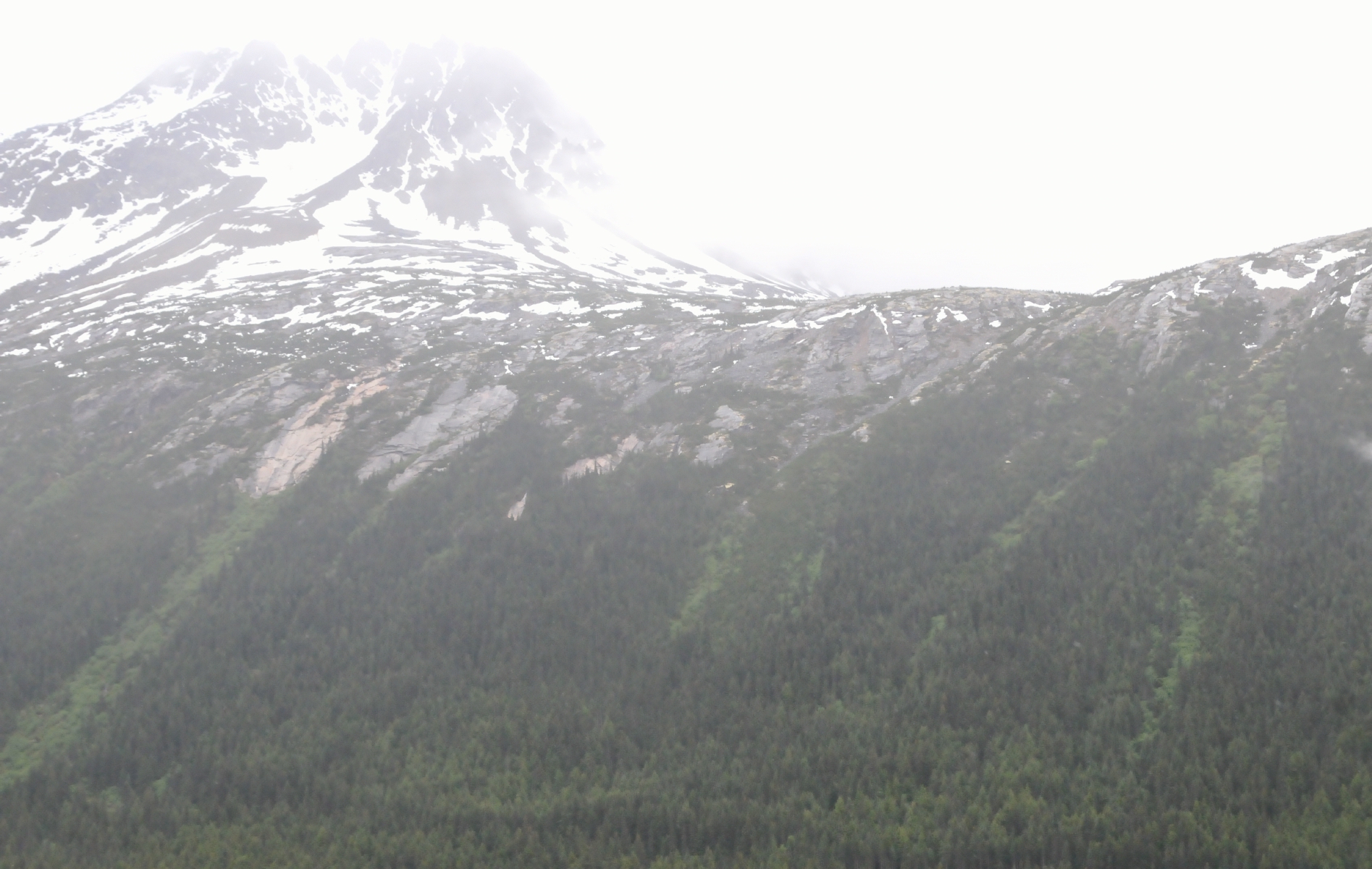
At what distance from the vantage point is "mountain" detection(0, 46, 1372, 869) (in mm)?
26984

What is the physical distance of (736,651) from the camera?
36.9m

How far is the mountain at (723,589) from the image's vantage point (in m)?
27.0

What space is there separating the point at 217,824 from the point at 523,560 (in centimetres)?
1923

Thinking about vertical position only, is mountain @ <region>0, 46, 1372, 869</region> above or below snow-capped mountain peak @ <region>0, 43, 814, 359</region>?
below

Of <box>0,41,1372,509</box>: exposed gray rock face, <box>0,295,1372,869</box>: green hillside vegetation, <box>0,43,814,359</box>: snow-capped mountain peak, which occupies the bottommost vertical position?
<box>0,295,1372,869</box>: green hillside vegetation

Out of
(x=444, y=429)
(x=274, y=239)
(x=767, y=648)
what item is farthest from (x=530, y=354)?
(x=274, y=239)

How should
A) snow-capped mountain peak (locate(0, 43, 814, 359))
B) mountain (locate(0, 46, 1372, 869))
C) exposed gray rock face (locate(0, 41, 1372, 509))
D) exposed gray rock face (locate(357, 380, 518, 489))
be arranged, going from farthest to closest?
snow-capped mountain peak (locate(0, 43, 814, 359)) < exposed gray rock face (locate(357, 380, 518, 489)) < exposed gray rock face (locate(0, 41, 1372, 509)) < mountain (locate(0, 46, 1372, 869))

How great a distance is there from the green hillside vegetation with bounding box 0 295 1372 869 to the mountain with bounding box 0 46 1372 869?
184 mm

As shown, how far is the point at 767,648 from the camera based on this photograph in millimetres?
36500

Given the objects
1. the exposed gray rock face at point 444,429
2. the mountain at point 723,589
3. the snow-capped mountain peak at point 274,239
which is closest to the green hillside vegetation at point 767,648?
the mountain at point 723,589

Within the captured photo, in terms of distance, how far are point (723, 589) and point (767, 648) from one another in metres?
5.93

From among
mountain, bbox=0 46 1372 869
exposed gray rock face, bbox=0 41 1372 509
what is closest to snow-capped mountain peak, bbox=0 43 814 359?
exposed gray rock face, bbox=0 41 1372 509

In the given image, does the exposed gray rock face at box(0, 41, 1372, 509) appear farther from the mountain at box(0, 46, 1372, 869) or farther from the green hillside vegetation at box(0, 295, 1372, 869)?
the green hillside vegetation at box(0, 295, 1372, 869)

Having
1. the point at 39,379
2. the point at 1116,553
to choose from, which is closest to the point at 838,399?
the point at 1116,553
